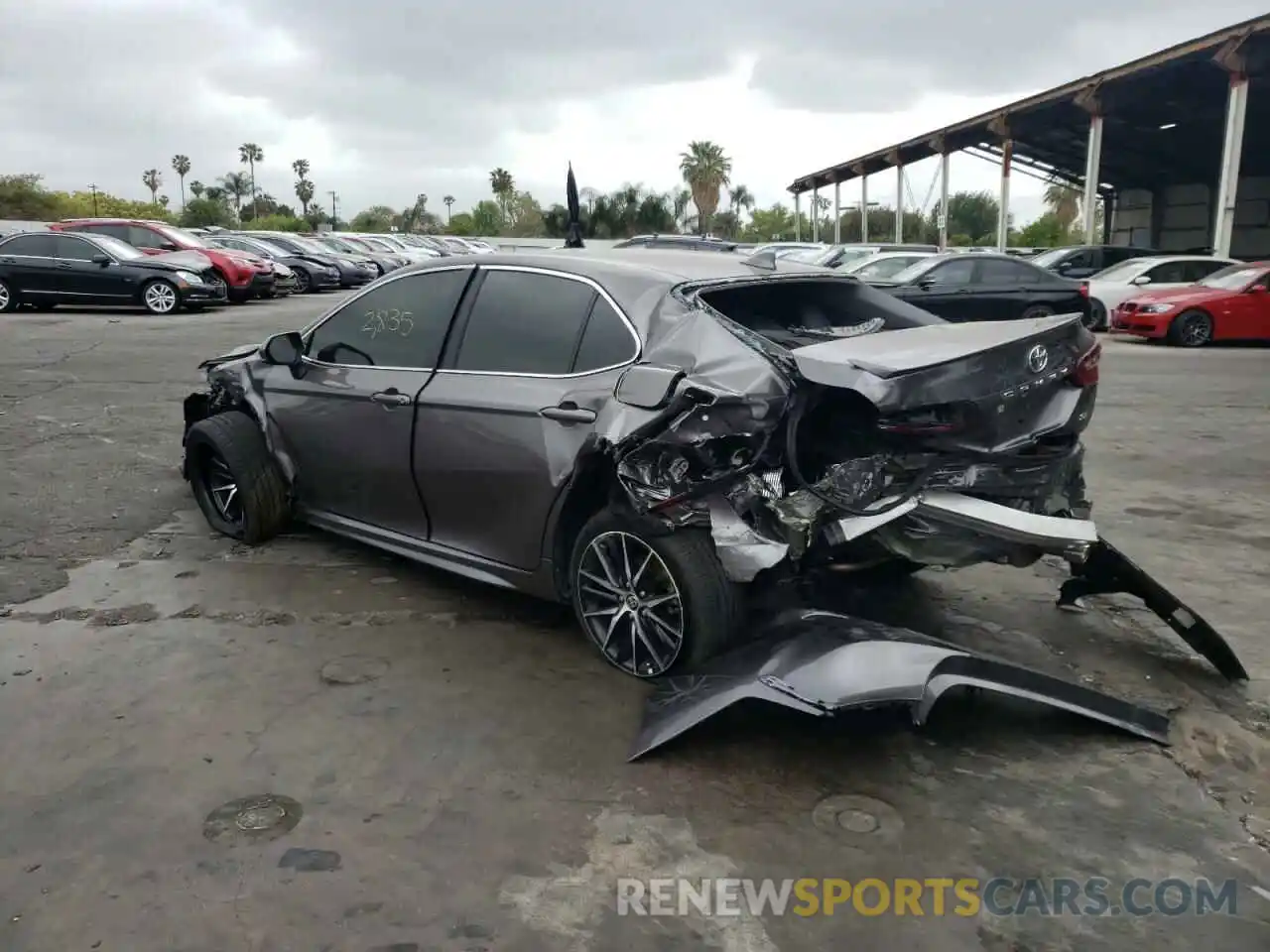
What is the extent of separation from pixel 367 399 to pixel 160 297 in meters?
15.7

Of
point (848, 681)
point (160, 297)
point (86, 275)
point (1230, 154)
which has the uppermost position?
point (1230, 154)

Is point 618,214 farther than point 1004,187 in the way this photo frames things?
Yes

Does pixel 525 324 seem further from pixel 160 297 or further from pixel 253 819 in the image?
pixel 160 297

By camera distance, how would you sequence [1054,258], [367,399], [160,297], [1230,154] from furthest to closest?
[1054,258]
[1230,154]
[160,297]
[367,399]

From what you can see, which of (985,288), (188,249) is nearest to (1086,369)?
(985,288)

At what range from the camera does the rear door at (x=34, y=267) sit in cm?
1834

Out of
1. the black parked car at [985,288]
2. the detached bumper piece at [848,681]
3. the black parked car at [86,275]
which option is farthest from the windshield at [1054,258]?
the detached bumper piece at [848,681]

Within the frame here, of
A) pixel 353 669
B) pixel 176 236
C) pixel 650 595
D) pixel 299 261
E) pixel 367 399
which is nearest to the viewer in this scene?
pixel 650 595

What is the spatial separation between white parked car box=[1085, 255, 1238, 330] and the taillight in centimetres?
1547

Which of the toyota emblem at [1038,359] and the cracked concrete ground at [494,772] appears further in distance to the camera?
the toyota emblem at [1038,359]

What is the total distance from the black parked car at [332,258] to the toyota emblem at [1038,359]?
84.2ft

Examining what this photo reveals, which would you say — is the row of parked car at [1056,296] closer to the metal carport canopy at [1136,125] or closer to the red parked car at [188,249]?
the metal carport canopy at [1136,125]

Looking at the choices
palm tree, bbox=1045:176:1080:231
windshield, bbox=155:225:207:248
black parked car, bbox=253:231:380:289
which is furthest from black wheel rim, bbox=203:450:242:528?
palm tree, bbox=1045:176:1080:231

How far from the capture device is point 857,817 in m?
3.06
